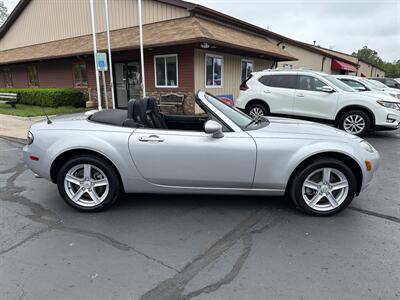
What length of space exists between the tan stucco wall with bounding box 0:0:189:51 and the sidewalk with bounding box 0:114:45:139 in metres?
6.95

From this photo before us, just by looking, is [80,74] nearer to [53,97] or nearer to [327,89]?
[53,97]

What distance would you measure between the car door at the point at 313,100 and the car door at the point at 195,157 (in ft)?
19.1

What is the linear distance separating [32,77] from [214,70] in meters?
13.4

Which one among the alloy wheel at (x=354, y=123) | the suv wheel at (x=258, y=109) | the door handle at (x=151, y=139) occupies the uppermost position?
the door handle at (x=151, y=139)

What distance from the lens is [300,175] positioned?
3252 mm

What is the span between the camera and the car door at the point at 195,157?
3188mm

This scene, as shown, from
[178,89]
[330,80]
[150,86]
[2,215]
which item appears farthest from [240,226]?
[150,86]

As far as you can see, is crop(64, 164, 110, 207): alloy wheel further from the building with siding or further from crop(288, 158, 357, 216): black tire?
the building with siding

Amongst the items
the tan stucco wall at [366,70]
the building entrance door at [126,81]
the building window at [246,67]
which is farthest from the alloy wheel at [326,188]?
the tan stucco wall at [366,70]

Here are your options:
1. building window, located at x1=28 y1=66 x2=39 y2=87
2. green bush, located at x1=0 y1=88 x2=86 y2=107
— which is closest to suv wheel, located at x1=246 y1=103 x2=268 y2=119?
green bush, located at x1=0 y1=88 x2=86 y2=107

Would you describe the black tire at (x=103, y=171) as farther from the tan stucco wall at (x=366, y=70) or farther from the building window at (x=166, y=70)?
the tan stucco wall at (x=366, y=70)

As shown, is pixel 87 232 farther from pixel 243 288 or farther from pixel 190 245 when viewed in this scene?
pixel 243 288

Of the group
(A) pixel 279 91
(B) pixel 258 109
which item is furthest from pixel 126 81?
(A) pixel 279 91

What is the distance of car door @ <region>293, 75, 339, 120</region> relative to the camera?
804 cm
